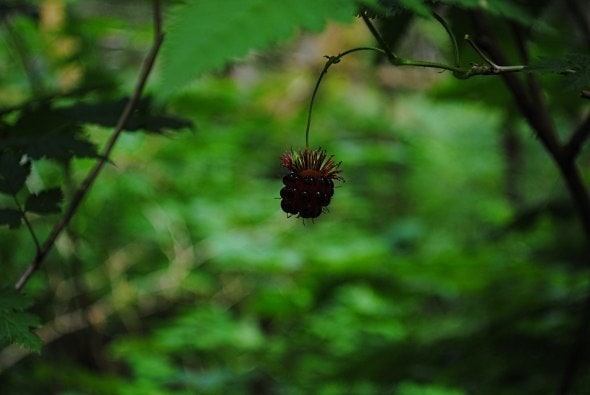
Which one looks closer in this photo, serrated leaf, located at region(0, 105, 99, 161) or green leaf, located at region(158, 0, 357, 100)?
green leaf, located at region(158, 0, 357, 100)

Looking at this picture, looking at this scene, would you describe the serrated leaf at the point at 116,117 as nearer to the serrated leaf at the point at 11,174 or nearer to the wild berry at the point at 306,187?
the serrated leaf at the point at 11,174

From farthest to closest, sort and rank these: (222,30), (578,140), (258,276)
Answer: (258,276)
(578,140)
(222,30)

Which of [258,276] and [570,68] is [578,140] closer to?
[570,68]

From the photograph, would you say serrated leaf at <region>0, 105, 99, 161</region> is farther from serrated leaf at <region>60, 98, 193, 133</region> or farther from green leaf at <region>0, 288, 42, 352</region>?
green leaf at <region>0, 288, 42, 352</region>

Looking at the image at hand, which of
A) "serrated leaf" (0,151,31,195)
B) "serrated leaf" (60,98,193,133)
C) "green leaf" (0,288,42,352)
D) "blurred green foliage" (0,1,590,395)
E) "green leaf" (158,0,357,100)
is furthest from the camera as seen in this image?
"blurred green foliage" (0,1,590,395)

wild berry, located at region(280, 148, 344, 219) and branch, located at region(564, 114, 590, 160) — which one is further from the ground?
branch, located at region(564, 114, 590, 160)

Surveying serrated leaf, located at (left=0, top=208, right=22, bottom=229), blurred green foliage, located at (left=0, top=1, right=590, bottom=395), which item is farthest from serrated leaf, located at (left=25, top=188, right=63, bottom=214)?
blurred green foliage, located at (left=0, top=1, right=590, bottom=395)

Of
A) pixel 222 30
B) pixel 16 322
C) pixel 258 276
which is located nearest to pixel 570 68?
pixel 222 30

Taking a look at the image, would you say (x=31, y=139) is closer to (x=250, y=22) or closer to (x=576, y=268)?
(x=250, y=22)

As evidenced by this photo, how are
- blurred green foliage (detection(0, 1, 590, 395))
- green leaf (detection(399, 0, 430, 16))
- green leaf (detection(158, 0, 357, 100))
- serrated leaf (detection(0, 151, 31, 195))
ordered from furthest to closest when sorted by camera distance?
blurred green foliage (detection(0, 1, 590, 395)) < serrated leaf (detection(0, 151, 31, 195)) < green leaf (detection(399, 0, 430, 16)) < green leaf (detection(158, 0, 357, 100))
